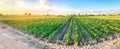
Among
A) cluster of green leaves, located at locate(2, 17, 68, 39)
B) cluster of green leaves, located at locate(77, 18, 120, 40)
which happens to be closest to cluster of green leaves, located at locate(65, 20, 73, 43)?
cluster of green leaves, located at locate(2, 17, 68, 39)

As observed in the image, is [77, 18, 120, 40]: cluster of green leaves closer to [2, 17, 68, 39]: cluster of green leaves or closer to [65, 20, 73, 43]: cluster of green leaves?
[65, 20, 73, 43]: cluster of green leaves

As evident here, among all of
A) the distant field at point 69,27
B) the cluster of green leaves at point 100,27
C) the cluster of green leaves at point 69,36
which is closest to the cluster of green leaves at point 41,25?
the distant field at point 69,27

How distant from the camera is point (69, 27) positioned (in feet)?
66.9

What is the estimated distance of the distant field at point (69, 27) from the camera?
744 inches

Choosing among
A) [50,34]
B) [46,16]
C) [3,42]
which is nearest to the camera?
[3,42]

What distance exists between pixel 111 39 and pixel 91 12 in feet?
7.43

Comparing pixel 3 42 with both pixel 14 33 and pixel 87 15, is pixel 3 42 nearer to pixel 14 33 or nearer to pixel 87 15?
pixel 14 33

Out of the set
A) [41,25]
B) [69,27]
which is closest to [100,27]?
[69,27]

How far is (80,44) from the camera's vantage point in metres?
18.5

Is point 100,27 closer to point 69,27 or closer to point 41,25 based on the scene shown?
point 69,27

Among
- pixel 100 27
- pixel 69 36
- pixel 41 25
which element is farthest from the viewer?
pixel 41 25

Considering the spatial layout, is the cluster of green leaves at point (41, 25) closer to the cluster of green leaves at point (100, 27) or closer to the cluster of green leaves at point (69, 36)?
the cluster of green leaves at point (69, 36)

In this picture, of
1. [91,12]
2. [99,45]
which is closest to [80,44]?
[99,45]

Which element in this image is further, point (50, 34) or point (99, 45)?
point (50, 34)
